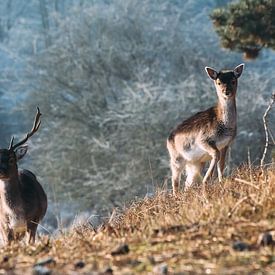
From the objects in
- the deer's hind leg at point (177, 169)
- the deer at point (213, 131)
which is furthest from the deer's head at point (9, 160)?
the deer's hind leg at point (177, 169)

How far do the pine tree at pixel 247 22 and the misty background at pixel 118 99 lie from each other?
1876 cm

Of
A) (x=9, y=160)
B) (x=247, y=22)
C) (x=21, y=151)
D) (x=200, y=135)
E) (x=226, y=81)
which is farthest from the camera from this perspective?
(x=247, y=22)

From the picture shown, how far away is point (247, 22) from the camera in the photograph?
39.1ft

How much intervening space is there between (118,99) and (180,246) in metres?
32.1

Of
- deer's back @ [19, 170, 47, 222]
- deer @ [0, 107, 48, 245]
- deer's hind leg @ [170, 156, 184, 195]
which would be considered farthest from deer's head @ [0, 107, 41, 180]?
deer's hind leg @ [170, 156, 184, 195]

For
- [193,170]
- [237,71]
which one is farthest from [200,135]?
[237,71]

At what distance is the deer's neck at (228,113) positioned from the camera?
10531 mm

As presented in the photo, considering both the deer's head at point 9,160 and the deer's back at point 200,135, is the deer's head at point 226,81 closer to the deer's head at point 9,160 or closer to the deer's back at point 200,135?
the deer's back at point 200,135

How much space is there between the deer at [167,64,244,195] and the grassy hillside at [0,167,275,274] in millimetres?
4786

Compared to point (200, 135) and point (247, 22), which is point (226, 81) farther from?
point (247, 22)

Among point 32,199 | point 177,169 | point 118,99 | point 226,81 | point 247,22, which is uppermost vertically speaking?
point 247,22

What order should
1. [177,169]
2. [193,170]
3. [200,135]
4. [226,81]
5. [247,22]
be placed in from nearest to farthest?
[226,81] < [200,135] < [193,170] < [177,169] < [247,22]

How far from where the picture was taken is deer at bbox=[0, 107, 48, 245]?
8820 mm

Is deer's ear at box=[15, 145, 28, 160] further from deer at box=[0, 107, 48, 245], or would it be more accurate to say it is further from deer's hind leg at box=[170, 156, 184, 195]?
deer's hind leg at box=[170, 156, 184, 195]
